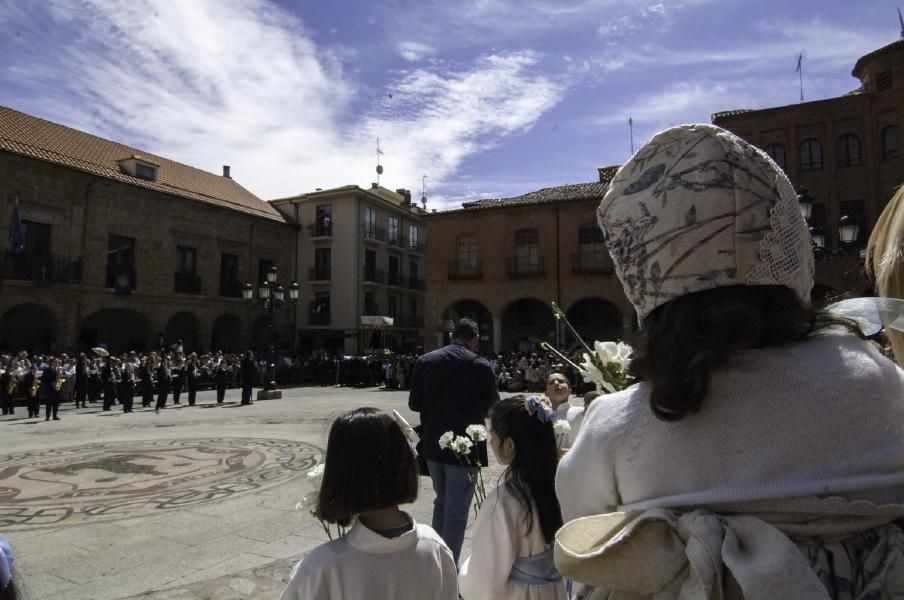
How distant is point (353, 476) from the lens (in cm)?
184

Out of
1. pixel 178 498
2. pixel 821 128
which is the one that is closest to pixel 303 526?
pixel 178 498

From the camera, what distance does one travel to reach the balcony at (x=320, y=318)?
35.1 metres

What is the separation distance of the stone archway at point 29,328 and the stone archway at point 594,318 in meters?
23.6

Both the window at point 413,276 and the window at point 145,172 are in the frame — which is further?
the window at point 413,276

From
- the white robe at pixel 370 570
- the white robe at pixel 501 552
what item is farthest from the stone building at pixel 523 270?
the white robe at pixel 370 570

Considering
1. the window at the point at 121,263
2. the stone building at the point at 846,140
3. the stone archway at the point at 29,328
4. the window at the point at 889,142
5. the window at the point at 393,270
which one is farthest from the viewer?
the window at the point at 393,270

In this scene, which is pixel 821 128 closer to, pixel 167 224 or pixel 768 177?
pixel 768 177

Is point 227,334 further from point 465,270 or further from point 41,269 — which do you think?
point 465,270

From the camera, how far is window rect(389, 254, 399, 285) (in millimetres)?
38812

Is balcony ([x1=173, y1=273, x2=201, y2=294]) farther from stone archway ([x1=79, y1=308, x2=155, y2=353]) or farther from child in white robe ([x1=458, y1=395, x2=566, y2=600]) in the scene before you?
child in white robe ([x1=458, y1=395, x2=566, y2=600])

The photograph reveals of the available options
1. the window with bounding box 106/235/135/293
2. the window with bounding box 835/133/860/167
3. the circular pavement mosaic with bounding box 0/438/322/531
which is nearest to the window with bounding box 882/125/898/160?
the window with bounding box 835/133/860/167

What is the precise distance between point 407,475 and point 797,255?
1.42m

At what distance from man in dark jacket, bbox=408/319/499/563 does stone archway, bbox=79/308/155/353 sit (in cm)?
2660

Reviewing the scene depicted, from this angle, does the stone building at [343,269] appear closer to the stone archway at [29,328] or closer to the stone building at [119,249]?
the stone building at [119,249]
